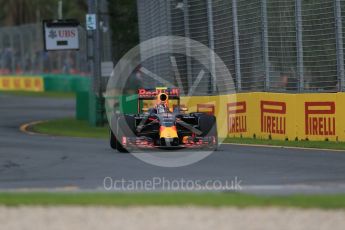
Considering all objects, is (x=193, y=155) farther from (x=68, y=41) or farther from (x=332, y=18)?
(x=68, y=41)

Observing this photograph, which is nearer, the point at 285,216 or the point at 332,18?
the point at 285,216

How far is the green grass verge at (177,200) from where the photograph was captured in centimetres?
905

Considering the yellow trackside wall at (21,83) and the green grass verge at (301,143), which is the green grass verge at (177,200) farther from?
the yellow trackside wall at (21,83)

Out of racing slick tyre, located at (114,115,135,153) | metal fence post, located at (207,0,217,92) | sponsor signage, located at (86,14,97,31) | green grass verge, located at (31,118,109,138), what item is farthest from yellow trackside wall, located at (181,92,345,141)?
sponsor signage, located at (86,14,97,31)

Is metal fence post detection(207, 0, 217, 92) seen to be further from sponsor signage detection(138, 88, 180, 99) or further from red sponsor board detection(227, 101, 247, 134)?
sponsor signage detection(138, 88, 180, 99)

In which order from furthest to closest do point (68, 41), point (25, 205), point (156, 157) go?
point (68, 41)
point (156, 157)
point (25, 205)

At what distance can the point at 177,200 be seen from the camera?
9391 millimetres

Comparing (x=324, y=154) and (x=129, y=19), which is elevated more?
(x=129, y=19)

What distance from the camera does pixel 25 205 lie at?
9266mm

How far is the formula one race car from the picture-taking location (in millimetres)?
15828

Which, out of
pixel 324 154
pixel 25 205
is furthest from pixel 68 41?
pixel 25 205

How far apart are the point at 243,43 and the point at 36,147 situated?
5620 millimetres

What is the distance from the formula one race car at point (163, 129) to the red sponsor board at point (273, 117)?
2932mm

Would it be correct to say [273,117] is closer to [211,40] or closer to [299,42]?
[299,42]
